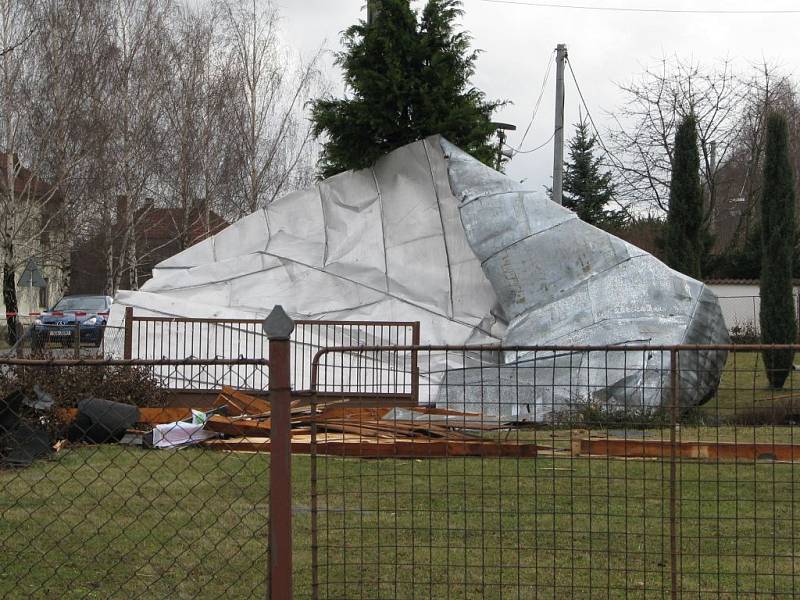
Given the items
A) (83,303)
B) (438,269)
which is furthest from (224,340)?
(83,303)

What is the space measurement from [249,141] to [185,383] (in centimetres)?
2625

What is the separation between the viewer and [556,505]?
7.69 meters

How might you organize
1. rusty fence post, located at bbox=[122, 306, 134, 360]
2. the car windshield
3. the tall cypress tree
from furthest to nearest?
the car windshield → the tall cypress tree → rusty fence post, located at bbox=[122, 306, 134, 360]

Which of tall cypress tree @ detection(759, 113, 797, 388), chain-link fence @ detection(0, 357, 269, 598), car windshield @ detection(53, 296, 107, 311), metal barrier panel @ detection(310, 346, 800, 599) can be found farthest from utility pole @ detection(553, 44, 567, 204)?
car windshield @ detection(53, 296, 107, 311)

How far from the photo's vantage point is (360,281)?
51.5 ft

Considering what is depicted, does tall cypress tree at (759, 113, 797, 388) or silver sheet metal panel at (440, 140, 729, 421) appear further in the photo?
tall cypress tree at (759, 113, 797, 388)

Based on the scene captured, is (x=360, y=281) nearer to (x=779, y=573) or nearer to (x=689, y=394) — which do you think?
(x=689, y=394)

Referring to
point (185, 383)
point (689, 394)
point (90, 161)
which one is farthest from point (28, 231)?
point (689, 394)

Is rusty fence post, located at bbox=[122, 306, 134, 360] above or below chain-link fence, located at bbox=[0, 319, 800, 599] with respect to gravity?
above

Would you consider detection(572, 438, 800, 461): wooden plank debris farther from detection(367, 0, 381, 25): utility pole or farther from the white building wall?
the white building wall

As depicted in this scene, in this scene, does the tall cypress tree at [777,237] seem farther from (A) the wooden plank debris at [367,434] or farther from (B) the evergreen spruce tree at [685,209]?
(A) the wooden plank debris at [367,434]

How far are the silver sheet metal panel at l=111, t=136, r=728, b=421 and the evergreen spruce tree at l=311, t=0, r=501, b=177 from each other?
44cm

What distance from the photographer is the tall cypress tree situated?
1809 cm

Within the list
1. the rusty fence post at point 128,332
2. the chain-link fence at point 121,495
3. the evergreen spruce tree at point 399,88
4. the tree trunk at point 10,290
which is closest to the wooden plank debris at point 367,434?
the chain-link fence at point 121,495
